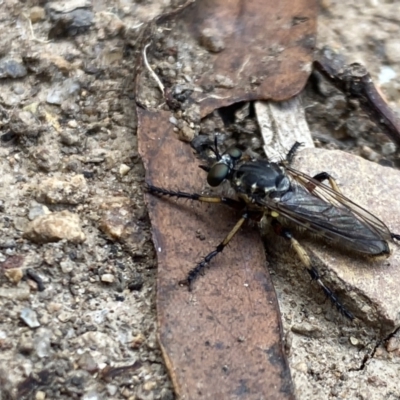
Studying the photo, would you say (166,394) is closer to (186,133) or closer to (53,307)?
(53,307)

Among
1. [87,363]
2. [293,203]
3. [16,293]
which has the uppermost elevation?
[16,293]

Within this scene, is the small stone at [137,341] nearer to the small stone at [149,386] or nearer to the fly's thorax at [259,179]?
the small stone at [149,386]

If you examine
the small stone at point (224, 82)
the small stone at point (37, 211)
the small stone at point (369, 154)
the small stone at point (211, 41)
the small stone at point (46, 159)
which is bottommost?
the small stone at point (369, 154)

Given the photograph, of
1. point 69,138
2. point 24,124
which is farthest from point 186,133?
point 24,124

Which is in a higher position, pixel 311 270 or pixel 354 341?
pixel 311 270

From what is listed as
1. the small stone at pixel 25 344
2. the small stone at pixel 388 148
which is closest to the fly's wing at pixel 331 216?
the small stone at pixel 388 148

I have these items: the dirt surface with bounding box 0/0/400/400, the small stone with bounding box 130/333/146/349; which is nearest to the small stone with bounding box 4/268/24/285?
the dirt surface with bounding box 0/0/400/400
